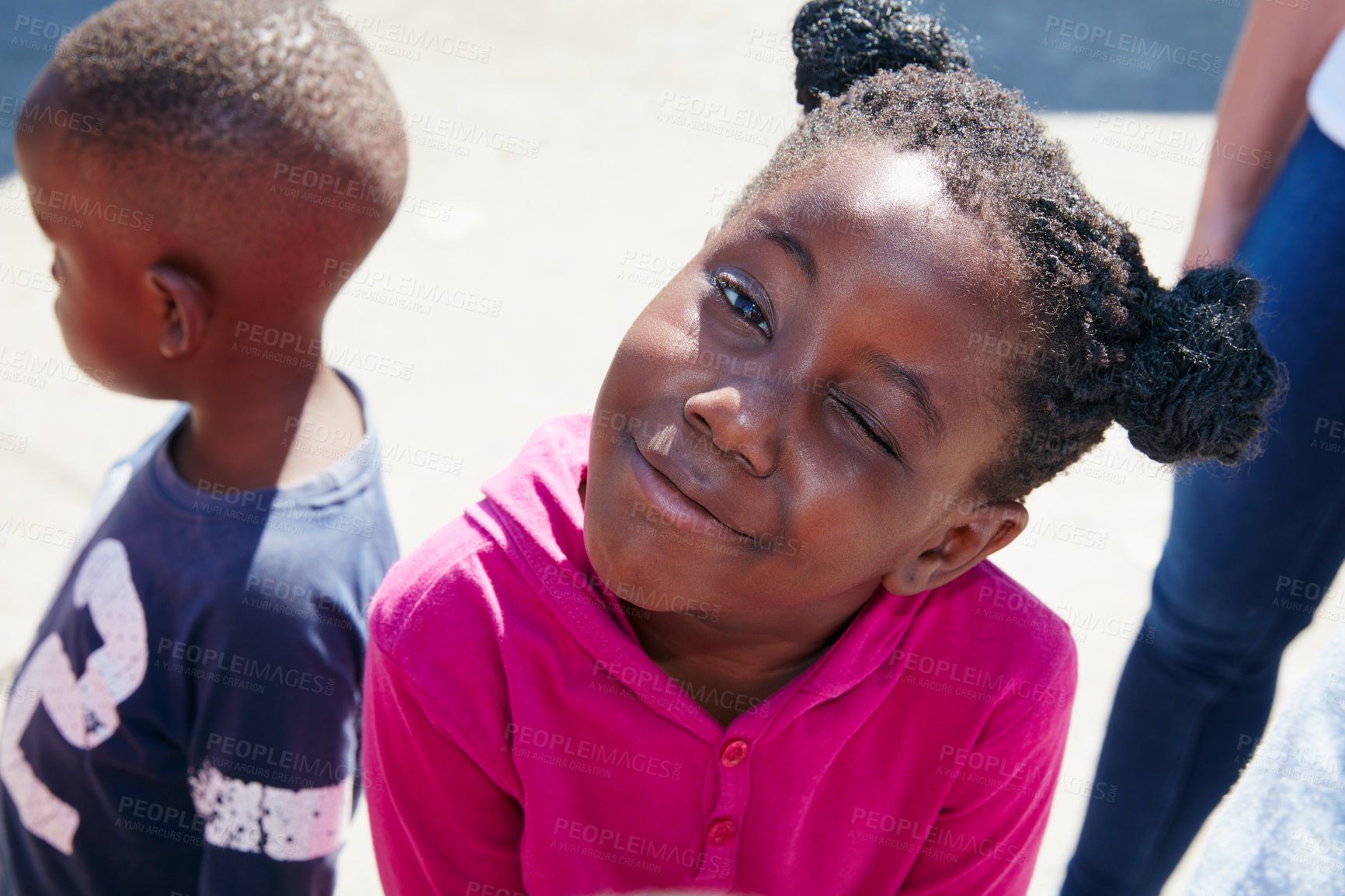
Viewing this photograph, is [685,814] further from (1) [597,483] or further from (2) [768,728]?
(1) [597,483]

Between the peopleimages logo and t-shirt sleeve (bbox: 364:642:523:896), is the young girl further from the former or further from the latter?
the peopleimages logo

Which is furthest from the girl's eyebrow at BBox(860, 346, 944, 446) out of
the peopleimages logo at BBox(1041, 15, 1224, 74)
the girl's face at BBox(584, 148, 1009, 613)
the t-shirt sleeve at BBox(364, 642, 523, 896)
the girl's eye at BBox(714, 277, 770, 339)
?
the peopleimages logo at BBox(1041, 15, 1224, 74)

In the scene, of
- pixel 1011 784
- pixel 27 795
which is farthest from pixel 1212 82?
pixel 27 795

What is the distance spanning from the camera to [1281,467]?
5.18 feet

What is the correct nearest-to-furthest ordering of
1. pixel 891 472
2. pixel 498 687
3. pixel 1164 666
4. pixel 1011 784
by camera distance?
pixel 891 472
pixel 498 687
pixel 1011 784
pixel 1164 666

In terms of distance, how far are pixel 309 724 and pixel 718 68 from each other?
363cm

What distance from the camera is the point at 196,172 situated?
132 cm

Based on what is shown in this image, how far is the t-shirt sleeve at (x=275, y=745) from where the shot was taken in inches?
A: 51.6

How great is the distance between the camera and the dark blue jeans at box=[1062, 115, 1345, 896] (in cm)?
155

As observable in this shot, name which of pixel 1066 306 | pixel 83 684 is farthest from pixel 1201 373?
pixel 83 684

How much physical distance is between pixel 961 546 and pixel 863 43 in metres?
0.61

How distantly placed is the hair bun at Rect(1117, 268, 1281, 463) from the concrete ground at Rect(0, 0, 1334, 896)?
130cm

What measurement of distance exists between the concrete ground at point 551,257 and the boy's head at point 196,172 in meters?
1.14

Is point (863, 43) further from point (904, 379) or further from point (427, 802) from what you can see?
point (427, 802)
